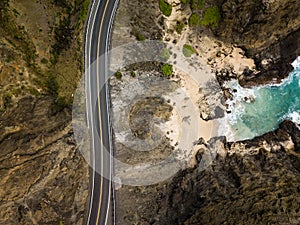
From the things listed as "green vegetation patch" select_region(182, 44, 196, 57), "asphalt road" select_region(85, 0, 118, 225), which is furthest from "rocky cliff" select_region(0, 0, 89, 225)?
"green vegetation patch" select_region(182, 44, 196, 57)

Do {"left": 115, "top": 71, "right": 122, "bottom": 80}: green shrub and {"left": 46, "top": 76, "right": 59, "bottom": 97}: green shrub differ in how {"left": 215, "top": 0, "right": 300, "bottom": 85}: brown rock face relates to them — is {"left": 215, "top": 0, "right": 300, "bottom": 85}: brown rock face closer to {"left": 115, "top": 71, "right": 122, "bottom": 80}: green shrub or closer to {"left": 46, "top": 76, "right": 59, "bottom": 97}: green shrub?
{"left": 115, "top": 71, "right": 122, "bottom": 80}: green shrub

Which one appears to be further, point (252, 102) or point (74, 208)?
point (252, 102)

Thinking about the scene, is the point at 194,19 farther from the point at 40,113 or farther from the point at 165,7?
the point at 40,113

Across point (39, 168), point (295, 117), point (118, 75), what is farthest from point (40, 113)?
point (295, 117)

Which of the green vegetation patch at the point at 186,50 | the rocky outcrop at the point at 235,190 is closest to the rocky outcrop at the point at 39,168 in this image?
the rocky outcrop at the point at 235,190

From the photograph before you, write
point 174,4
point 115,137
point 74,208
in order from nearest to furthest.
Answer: point 74,208
point 115,137
point 174,4

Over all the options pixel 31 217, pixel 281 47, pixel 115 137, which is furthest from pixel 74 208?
pixel 281 47

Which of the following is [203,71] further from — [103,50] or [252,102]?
[103,50]
